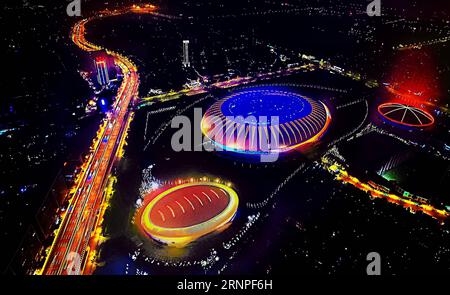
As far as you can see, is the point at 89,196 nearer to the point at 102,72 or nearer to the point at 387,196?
the point at 387,196

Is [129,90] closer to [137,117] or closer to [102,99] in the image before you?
[102,99]

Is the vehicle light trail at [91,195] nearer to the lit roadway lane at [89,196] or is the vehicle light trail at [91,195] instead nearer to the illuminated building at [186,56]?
the lit roadway lane at [89,196]

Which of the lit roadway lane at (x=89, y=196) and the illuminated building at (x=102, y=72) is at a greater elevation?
the illuminated building at (x=102, y=72)

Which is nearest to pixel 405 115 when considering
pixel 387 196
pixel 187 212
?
pixel 387 196

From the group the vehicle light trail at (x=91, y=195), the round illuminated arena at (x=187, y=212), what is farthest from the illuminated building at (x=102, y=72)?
the round illuminated arena at (x=187, y=212)

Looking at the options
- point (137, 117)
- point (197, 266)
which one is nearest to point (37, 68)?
point (137, 117)
